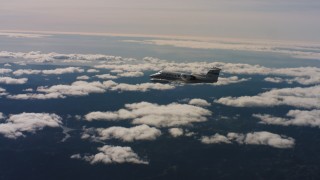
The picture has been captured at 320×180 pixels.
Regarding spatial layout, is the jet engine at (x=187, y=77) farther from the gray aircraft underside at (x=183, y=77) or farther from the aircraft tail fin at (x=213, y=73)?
the aircraft tail fin at (x=213, y=73)

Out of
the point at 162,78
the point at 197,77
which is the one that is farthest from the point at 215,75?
the point at 162,78

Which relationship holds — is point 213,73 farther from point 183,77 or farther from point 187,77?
point 183,77

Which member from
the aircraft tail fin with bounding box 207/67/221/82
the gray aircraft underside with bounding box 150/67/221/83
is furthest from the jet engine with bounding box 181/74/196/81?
the aircraft tail fin with bounding box 207/67/221/82

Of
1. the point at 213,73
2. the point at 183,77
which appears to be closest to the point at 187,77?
the point at 183,77

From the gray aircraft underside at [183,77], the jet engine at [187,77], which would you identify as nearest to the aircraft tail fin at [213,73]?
the gray aircraft underside at [183,77]

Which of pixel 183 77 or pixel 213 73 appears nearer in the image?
pixel 183 77

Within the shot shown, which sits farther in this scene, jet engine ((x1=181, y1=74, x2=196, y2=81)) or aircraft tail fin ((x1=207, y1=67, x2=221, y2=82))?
aircraft tail fin ((x1=207, y1=67, x2=221, y2=82))

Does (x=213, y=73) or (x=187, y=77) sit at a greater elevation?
(x=213, y=73)

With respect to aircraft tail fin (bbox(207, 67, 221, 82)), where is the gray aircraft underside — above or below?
below

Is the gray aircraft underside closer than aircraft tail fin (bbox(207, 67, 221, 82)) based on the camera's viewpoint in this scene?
Yes

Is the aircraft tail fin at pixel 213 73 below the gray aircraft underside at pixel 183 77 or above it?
above

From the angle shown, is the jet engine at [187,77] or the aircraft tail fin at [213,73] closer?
the jet engine at [187,77]

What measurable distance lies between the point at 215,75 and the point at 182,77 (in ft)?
60.2

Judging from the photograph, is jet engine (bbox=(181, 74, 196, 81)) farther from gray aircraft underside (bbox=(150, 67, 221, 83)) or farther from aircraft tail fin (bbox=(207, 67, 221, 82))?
aircraft tail fin (bbox=(207, 67, 221, 82))
